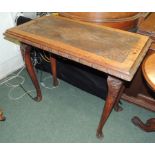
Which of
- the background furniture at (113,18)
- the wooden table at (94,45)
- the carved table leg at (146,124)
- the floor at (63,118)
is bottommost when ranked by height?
the floor at (63,118)

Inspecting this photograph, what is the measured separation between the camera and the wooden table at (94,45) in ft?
3.05

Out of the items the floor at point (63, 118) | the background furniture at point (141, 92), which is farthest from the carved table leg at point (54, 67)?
the background furniture at point (141, 92)

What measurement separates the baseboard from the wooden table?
0.69 meters

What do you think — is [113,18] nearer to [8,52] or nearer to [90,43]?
[90,43]

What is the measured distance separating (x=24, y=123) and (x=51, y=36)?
829 mm

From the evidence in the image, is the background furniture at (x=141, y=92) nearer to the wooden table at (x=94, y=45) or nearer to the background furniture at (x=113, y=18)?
the background furniture at (x=113, y=18)

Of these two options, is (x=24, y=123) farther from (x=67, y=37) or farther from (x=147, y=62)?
(x=147, y=62)

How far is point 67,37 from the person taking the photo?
115 centimetres

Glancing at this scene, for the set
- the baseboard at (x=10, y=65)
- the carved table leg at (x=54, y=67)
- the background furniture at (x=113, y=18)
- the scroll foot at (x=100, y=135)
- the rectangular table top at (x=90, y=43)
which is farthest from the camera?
the baseboard at (x=10, y=65)

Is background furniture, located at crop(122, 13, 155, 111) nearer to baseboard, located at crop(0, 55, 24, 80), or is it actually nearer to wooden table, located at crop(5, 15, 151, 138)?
wooden table, located at crop(5, 15, 151, 138)

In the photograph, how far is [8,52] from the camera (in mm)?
1924

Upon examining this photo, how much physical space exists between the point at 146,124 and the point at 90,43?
0.86 m

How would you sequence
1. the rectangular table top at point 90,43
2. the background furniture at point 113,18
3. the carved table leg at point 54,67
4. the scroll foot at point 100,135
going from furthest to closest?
1. the carved table leg at point 54,67
2. the scroll foot at point 100,135
3. the background furniture at point 113,18
4. the rectangular table top at point 90,43
